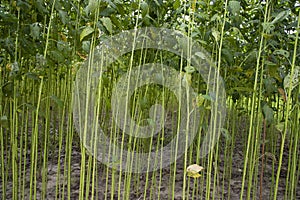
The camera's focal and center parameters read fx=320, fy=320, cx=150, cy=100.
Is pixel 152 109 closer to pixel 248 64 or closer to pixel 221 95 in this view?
pixel 221 95

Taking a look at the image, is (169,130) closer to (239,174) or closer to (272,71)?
(239,174)

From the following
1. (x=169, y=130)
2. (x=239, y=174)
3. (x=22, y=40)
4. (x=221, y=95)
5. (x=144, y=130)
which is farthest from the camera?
(x=169, y=130)

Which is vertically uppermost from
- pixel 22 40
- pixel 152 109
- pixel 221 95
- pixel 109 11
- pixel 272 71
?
pixel 109 11

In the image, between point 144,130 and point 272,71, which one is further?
point 144,130

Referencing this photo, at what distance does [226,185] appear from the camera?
2.63 m

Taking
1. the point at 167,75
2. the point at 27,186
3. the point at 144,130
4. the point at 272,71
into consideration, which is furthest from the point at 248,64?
the point at 27,186

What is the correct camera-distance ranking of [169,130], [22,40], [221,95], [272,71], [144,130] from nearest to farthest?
[272,71] < [22,40] < [221,95] < [144,130] < [169,130]

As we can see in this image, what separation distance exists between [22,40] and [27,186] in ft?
4.19

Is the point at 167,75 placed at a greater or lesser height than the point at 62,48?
lesser

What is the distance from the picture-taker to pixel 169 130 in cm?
417

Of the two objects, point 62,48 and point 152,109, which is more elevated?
point 62,48

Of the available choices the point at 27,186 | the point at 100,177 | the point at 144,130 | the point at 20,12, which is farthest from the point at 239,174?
the point at 20,12

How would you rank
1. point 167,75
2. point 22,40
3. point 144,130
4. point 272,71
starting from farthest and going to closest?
point 144,130
point 167,75
point 22,40
point 272,71

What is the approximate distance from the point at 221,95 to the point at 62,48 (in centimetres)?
93
